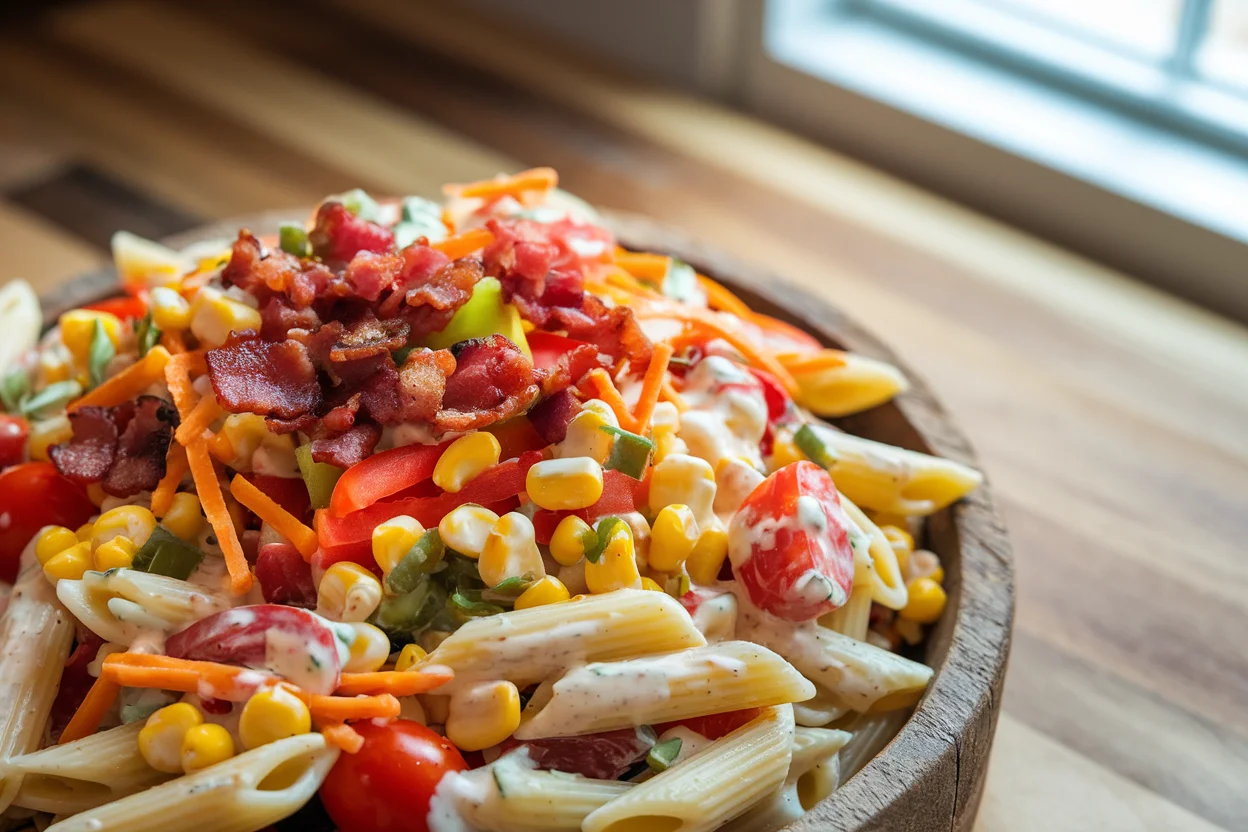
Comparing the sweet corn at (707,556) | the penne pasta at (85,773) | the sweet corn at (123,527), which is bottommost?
the penne pasta at (85,773)

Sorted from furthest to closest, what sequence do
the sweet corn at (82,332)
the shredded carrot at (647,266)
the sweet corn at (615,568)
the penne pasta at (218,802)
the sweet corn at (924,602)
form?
1. the shredded carrot at (647,266)
2. the sweet corn at (82,332)
3. the sweet corn at (924,602)
4. the sweet corn at (615,568)
5. the penne pasta at (218,802)

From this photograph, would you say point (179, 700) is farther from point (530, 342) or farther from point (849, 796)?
point (849, 796)

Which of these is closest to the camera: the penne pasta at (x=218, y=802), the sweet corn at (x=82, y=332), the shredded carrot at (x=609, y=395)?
the penne pasta at (x=218, y=802)

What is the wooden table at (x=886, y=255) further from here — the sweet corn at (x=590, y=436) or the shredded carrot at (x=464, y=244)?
the shredded carrot at (x=464, y=244)

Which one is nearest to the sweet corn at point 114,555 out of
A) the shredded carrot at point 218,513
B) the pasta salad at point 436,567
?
the pasta salad at point 436,567

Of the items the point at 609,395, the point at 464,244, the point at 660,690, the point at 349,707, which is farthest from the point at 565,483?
the point at 464,244

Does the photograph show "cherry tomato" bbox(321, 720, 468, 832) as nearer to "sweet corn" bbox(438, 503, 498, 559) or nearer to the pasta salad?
the pasta salad

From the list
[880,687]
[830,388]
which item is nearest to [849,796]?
[880,687]
